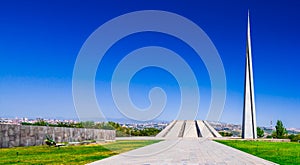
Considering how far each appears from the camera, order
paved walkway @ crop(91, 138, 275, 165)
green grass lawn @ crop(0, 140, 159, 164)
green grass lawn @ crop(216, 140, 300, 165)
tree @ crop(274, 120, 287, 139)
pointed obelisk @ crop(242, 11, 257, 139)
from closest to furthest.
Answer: green grass lawn @ crop(0, 140, 159, 164)
paved walkway @ crop(91, 138, 275, 165)
green grass lawn @ crop(216, 140, 300, 165)
pointed obelisk @ crop(242, 11, 257, 139)
tree @ crop(274, 120, 287, 139)

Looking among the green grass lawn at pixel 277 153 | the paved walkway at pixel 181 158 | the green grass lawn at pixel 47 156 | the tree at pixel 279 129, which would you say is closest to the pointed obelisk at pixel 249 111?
the green grass lawn at pixel 277 153

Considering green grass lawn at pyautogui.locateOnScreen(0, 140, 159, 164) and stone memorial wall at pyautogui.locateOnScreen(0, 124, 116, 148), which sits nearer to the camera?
green grass lawn at pyautogui.locateOnScreen(0, 140, 159, 164)

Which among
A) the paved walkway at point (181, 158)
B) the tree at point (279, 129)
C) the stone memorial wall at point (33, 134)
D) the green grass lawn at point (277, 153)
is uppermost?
the stone memorial wall at point (33, 134)

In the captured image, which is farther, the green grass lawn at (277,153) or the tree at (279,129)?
the tree at (279,129)

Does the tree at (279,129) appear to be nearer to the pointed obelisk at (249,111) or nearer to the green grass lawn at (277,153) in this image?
the pointed obelisk at (249,111)

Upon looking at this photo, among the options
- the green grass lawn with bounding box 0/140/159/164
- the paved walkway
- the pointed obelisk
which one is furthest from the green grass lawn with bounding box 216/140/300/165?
the pointed obelisk

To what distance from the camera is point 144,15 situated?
14.4m

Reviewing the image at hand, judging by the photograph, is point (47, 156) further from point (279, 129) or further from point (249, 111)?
point (279, 129)

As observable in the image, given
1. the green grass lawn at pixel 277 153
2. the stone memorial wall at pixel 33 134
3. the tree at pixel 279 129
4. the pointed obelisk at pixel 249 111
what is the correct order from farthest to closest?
the tree at pixel 279 129 < the pointed obelisk at pixel 249 111 < the stone memorial wall at pixel 33 134 < the green grass lawn at pixel 277 153

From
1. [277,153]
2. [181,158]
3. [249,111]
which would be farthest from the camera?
[249,111]

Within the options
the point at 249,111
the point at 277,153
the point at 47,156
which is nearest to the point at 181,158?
the point at 47,156

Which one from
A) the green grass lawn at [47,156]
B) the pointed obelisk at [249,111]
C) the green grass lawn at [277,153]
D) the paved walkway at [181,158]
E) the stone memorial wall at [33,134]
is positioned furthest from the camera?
the pointed obelisk at [249,111]

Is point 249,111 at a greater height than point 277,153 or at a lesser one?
greater

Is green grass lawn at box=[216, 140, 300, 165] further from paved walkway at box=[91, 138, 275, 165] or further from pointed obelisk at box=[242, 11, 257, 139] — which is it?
pointed obelisk at box=[242, 11, 257, 139]
